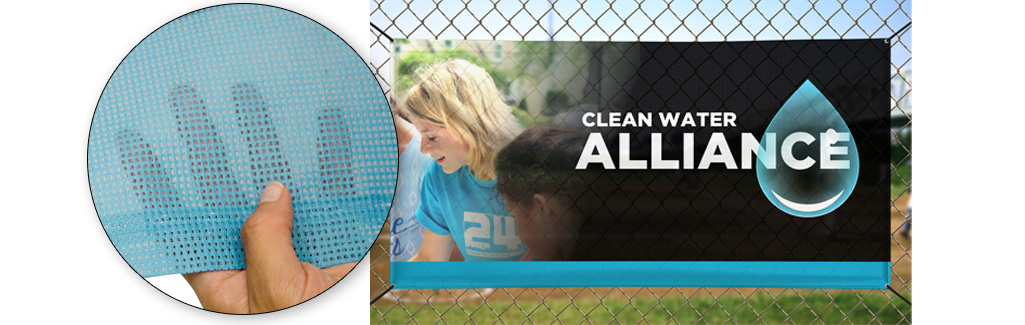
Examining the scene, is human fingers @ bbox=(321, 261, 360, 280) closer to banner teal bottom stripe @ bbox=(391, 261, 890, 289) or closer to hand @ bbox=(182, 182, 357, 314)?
hand @ bbox=(182, 182, 357, 314)

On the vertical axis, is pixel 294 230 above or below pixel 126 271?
above

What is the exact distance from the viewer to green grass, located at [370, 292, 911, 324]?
194cm

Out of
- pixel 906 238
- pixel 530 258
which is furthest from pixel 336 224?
pixel 906 238

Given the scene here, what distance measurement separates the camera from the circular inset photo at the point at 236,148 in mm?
1823

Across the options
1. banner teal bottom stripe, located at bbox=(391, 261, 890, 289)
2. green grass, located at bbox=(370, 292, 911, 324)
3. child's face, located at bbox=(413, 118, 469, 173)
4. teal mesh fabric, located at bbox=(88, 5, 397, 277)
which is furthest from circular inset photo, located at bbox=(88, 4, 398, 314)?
green grass, located at bbox=(370, 292, 911, 324)

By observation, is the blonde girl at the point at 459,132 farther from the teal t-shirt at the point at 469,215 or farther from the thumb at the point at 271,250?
the thumb at the point at 271,250

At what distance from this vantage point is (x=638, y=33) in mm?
1886

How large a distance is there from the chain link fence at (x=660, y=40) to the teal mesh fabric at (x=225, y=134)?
190mm

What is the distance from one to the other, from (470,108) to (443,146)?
162 millimetres

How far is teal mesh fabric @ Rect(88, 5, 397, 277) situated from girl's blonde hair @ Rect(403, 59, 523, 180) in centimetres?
16

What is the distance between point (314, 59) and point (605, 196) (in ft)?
3.63

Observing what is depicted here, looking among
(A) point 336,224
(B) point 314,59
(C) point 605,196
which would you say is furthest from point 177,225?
(C) point 605,196

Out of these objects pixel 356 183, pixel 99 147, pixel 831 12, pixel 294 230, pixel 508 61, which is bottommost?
pixel 294 230

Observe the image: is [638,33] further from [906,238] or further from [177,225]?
[177,225]
